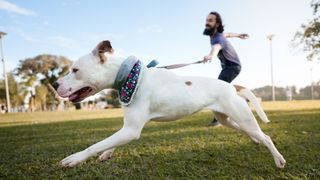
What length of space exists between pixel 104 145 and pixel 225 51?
9.74 ft

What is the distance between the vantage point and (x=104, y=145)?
2.71 meters

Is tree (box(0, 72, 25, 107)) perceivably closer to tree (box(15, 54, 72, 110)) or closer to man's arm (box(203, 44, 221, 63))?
tree (box(15, 54, 72, 110))

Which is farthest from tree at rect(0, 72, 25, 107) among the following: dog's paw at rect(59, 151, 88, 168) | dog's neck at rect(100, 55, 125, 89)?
dog's paw at rect(59, 151, 88, 168)

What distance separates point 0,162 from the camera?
4082 millimetres

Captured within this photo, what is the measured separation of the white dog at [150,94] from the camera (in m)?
2.84

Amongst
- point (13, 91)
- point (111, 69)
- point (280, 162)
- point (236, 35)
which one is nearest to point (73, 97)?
point (111, 69)

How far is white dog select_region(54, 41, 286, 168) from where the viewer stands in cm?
284

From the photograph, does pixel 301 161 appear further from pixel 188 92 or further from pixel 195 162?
pixel 188 92

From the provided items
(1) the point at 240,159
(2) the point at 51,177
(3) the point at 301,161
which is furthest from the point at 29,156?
(3) the point at 301,161

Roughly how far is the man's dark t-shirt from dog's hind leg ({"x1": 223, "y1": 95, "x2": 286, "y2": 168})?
1.75 m

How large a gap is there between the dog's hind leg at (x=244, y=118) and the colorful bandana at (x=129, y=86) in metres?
1.05

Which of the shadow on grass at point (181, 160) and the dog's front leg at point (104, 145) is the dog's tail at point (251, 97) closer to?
the shadow on grass at point (181, 160)

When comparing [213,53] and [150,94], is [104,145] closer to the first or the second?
[150,94]

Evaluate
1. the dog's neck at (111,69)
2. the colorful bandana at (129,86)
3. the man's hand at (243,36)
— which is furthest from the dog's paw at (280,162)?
the man's hand at (243,36)
